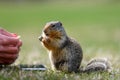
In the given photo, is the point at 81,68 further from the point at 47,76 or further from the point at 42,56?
the point at 42,56

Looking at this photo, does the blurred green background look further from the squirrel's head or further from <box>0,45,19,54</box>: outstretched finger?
<box>0,45,19,54</box>: outstretched finger

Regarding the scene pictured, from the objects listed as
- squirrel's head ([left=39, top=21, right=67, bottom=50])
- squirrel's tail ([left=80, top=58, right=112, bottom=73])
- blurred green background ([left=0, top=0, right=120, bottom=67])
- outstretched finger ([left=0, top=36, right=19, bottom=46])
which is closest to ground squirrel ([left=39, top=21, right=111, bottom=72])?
squirrel's head ([left=39, top=21, right=67, bottom=50])

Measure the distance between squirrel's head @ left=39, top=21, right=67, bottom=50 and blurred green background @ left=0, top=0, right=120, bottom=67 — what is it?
232 centimetres

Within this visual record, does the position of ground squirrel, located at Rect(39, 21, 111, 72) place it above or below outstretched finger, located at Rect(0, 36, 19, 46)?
below

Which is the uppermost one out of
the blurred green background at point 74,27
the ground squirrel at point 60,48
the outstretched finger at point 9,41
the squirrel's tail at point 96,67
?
the outstretched finger at point 9,41

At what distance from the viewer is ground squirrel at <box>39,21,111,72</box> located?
414 inches

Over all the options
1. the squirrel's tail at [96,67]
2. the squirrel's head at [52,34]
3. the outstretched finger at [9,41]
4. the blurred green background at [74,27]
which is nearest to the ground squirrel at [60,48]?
the squirrel's head at [52,34]

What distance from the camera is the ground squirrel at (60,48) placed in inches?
414

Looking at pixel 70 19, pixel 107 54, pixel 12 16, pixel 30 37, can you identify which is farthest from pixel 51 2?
pixel 107 54

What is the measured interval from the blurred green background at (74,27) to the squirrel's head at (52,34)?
2.32m

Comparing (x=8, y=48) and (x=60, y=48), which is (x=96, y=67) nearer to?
(x=60, y=48)

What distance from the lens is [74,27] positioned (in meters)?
30.2

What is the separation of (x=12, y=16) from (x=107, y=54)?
26165mm

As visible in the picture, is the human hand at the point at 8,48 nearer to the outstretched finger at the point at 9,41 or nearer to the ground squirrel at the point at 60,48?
the outstretched finger at the point at 9,41
